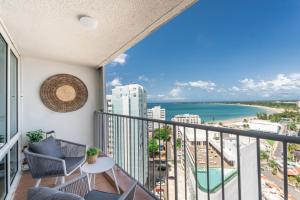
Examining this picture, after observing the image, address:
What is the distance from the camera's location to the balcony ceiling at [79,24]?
1674 mm

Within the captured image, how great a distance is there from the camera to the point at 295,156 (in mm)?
892

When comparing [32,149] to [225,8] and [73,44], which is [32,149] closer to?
[73,44]

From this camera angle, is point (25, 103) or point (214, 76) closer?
point (25, 103)

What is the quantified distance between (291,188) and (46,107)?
3985 millimetres

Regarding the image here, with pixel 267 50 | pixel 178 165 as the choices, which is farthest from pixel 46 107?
A: pixel 267 50

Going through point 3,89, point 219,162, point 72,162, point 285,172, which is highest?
point 3,89

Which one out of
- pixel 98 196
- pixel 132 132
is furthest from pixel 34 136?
pixel 98 196

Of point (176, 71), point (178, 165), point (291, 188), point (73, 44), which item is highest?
point (176, 71)

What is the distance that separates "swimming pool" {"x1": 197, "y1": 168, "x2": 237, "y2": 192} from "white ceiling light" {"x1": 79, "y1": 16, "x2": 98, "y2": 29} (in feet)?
5.75

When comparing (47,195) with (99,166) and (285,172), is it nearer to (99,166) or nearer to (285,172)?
(285,172)

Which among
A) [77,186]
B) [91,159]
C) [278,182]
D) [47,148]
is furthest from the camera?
[47,148]

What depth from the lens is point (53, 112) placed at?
12.5 ft

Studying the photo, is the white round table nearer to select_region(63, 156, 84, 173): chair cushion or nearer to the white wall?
select_region(63, 156, 84, 173): chair cushion

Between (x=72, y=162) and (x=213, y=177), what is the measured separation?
1.86 meters
